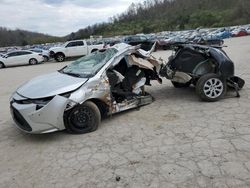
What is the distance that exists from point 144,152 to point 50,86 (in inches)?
86.3

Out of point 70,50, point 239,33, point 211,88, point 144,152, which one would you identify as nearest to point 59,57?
point 70,50

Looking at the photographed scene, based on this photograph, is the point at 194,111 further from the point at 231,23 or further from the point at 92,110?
the point at 231,23

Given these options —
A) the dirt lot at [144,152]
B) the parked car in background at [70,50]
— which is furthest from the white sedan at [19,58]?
the dirt lot at [144,152]

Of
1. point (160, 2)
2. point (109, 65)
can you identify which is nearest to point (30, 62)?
point (109, 65)

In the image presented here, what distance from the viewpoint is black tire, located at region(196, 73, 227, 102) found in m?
7.43

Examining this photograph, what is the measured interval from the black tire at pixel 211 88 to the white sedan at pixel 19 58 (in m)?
22.2

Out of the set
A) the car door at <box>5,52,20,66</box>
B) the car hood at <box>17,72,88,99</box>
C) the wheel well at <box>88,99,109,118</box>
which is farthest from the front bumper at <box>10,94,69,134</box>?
the car door at <box>5,52,20,66</box>

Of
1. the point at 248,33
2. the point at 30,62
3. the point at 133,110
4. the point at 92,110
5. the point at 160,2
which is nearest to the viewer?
the point at 92,110

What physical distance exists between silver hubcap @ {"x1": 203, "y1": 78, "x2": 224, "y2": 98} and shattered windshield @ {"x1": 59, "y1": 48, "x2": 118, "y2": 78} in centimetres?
221

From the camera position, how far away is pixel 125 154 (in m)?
5.03

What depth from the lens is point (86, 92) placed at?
603 centimetres

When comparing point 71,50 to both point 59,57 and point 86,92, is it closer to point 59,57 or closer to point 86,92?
point 59,57

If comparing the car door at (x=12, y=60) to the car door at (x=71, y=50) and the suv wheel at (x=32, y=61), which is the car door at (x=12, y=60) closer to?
the suv wheel at (x=32, y=61)

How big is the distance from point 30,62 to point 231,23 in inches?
2842
